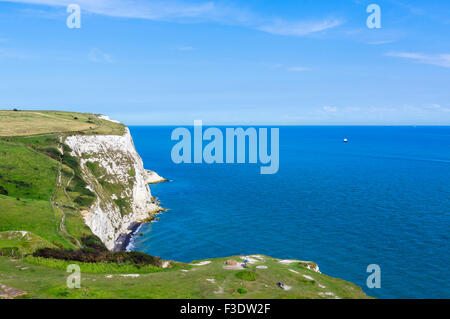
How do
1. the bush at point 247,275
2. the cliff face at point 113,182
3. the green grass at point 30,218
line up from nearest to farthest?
the bush at point 247,275
the green grass at point 30,218
the cliff face at point 113,182

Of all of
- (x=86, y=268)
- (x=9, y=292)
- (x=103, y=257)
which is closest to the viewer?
(x=9, y=292)

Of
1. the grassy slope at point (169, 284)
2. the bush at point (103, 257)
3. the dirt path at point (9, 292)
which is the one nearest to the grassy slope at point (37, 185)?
the bush at point (103, 257)

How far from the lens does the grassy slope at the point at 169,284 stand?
2756cm

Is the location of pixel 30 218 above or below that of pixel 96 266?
above

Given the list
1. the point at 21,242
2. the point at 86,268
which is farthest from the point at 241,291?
the point at 21,242

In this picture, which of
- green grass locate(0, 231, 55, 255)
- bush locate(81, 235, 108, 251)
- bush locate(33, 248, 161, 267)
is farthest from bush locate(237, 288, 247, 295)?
bush locate(81, 235, 108, 251)

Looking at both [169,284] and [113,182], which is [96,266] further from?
[113,182]

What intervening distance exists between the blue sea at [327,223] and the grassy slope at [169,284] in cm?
2288

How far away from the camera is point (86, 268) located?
119 feet

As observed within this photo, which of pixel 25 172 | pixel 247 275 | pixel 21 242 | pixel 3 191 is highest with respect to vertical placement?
pixel 25 172

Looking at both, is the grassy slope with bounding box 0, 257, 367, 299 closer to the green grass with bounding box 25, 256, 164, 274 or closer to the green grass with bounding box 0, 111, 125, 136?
the green grass with bounding box 25, 256, 164, 274

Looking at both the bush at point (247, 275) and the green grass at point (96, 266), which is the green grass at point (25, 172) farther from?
the bush at point (247, 275)

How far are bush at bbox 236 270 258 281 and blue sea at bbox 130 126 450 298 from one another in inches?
1083

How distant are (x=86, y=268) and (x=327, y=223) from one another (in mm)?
65054
